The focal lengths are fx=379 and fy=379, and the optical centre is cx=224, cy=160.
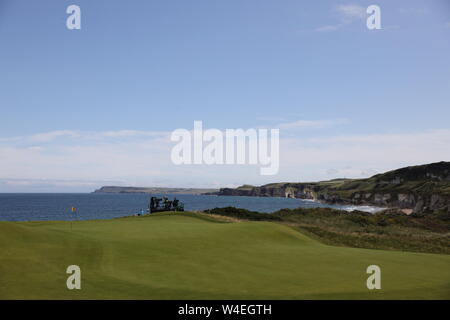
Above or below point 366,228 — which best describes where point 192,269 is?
above

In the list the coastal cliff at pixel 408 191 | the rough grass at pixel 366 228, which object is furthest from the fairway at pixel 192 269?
the coastal cliff at pixel 408 191

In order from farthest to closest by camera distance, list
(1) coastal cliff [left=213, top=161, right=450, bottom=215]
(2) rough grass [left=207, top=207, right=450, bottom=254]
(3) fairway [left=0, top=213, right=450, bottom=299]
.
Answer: (1) coastal cliff [left=213, top=161, right=450, bottom=215] → (2) rough grass [left=207, top=207, right=450, bottom=254] → (3) fairway [left=0, top=213, right=450, bottom=299]

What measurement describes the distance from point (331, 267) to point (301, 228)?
18.8 m

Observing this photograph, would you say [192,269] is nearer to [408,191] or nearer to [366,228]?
[366,228]

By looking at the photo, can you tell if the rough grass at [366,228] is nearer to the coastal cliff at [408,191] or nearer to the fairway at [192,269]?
the fairway at [192,269]

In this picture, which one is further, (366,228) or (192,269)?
(366,228)

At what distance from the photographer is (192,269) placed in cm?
1777

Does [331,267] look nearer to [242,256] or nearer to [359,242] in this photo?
[242,256]

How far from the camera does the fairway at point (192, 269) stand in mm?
13977

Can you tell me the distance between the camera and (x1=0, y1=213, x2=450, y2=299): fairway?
14.0 m

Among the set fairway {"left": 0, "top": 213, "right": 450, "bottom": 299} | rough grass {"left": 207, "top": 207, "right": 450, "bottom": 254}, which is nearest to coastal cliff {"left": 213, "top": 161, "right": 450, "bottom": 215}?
rough grass {"left": 207, "top": 207, "right": 450, "bottom": 254}

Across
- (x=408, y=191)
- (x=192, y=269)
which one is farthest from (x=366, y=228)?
(x=408, y=191)

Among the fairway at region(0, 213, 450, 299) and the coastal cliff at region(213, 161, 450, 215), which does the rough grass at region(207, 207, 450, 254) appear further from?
the coastal cliff at region(213, 161, 450, 215)

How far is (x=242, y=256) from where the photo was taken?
21.9 m
